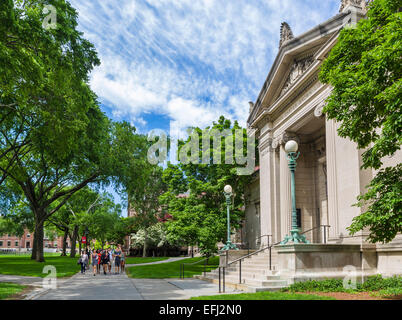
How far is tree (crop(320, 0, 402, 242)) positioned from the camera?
8.19m

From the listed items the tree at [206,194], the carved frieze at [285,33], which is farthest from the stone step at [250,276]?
the carved frieze at [285,33]

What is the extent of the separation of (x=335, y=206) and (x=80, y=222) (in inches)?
1696

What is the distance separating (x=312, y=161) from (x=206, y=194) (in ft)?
31.7

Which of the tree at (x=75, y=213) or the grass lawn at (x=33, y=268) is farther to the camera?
the tree at (x=75, y=213)

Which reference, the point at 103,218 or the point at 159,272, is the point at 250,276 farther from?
the point at 103,218

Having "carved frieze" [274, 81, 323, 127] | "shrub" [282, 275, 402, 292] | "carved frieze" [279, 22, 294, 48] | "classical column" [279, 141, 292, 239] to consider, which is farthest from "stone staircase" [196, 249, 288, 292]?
"carved frieze" [279, 22, 294, 48]

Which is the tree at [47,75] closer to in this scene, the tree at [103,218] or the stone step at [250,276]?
the stone step at [250,276]

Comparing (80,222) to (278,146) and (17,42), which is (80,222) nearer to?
(278,146)

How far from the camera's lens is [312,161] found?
22.8 meters

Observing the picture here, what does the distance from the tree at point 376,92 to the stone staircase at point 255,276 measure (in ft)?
14.0

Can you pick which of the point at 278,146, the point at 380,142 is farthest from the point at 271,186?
the point at 380,142

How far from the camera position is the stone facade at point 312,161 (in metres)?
13.5
